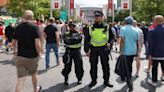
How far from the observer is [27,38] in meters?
8.55

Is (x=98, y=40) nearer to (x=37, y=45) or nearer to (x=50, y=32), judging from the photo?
(x=37, y=45)

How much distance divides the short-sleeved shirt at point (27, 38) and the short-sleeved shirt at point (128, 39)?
8.79 ft

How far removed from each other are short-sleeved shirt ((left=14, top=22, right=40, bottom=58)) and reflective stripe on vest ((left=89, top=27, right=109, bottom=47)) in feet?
7.40

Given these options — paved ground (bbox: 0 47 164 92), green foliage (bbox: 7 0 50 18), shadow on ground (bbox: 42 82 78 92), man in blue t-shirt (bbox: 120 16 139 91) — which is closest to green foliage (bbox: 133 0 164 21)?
green foliage (bbox: 7 0 50 18)

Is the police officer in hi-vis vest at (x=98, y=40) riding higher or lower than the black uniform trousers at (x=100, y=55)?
higher

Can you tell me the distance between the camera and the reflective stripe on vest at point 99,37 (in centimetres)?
1052

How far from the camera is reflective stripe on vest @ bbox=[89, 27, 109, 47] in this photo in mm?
10523

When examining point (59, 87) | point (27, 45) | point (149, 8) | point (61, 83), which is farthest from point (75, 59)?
point (149, 8)

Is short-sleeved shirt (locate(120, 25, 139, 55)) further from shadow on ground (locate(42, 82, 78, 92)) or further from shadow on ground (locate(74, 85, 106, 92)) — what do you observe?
shadow on ground (locate(42, 82, 78, 92))

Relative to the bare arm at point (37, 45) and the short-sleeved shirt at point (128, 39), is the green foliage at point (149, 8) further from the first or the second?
the bare arm at point (37, 45)

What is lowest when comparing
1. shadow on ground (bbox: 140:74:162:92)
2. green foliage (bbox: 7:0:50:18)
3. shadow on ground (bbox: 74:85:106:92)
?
shadow on ground (bbox: 140:74:162:92)

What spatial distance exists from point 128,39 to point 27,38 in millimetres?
2953

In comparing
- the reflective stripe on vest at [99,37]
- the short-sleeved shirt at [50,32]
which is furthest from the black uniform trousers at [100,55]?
the short-sleeved shirt at [50,32]

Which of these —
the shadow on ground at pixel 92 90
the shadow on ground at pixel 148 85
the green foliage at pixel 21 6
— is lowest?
the shadow on ground at pixel 148 85
